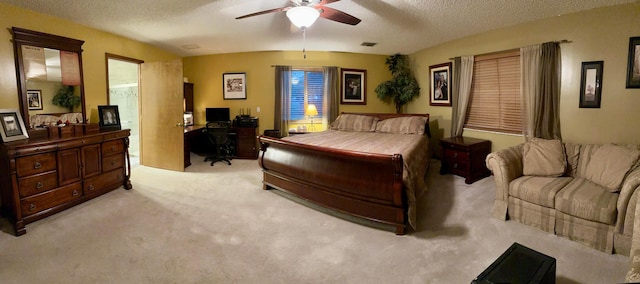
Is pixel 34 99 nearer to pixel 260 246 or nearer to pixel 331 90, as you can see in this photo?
pixel 260 246

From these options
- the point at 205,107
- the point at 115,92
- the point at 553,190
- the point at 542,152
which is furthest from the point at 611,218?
the point at 115,92

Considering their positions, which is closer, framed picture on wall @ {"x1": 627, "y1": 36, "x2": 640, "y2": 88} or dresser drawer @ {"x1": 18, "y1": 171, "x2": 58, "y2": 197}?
dresser drawer @ {"x1": 18, "y1": 171, "x2": 58, "y2": 197}

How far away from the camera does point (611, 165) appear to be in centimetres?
266

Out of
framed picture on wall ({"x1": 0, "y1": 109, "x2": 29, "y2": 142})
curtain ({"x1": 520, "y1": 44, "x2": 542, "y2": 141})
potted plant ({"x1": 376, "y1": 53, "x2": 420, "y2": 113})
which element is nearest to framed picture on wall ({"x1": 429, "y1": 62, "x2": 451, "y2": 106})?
potted plant ({"x1": 376, "y1": 53, "x2": 420, "y2": 113})

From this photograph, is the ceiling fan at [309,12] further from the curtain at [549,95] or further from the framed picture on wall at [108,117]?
the framed picture on wall at [108,117]

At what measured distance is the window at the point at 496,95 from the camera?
14.0 ft

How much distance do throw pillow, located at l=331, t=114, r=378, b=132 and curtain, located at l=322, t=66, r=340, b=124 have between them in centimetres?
52

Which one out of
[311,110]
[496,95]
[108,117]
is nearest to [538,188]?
[496,95]

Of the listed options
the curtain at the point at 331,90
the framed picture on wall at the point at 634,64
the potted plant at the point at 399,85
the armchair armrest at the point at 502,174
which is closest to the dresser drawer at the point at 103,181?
the curtain at the point at 331,90

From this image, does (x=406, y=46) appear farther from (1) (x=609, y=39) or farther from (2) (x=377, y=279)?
(2) (x=377, y=279)

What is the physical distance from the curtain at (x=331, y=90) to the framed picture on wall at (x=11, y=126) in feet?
15.4

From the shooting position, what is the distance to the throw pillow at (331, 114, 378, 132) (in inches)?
215

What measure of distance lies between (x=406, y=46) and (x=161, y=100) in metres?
4.58

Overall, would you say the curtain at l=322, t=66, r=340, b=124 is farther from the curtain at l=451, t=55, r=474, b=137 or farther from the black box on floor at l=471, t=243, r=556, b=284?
the black box on floor at l=471, t=243, r=556, b=284
